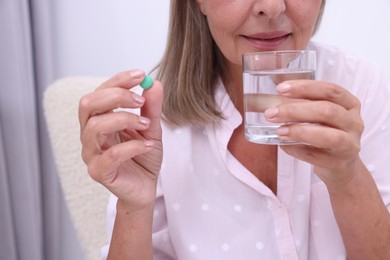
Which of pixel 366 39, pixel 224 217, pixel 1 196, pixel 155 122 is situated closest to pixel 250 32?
pixel 155 122

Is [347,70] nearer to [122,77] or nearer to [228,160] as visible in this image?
[228,160]

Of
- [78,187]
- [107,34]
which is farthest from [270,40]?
[107,34]

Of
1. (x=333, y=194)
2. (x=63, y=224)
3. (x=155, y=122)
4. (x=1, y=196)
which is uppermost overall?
(x=155, y=122)

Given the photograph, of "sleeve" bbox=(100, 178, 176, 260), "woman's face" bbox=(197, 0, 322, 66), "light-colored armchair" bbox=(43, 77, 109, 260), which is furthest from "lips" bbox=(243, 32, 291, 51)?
"light-colored armchair" bbox=(43, 77, 109, 260)

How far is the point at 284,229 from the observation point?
1088mm

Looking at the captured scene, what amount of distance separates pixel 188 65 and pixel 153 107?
38 cm

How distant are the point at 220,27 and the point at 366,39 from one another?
137cm

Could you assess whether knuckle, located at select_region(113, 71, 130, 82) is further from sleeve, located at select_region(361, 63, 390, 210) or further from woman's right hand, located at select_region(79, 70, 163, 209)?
sleeve, located at select_region(361, 63, 390, 210)

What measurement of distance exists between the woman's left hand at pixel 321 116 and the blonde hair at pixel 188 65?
428 mm

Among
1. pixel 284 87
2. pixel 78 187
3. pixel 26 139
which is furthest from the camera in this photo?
pixel 26 139

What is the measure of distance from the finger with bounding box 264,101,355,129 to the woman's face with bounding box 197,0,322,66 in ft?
0.84

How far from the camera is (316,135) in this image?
0.74 meters

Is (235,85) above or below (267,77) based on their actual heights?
below

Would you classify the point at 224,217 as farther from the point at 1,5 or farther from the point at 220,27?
the point at 1,5
